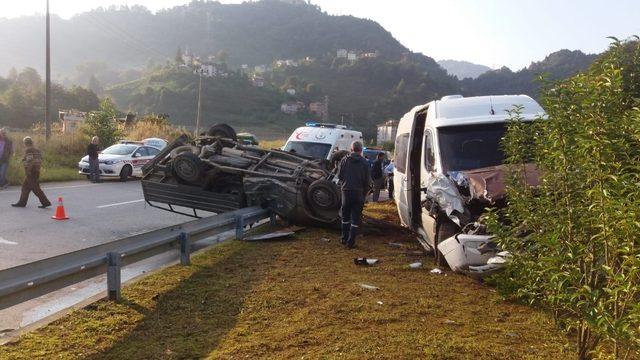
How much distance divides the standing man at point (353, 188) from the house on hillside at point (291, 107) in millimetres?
93407

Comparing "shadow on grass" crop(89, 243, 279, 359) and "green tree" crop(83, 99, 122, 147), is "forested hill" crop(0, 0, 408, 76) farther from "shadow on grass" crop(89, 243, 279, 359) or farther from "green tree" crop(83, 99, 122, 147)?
"shadow on grass" crop(89, 243, 279, 359)

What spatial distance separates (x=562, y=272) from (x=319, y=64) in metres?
138

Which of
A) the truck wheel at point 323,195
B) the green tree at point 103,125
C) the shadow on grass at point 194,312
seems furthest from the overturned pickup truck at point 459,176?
the green tree at point 103,125

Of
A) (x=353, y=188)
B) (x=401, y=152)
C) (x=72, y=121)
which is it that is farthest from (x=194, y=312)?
(x=72, y=121)

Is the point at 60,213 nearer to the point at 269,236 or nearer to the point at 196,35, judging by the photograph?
the point at 269,236

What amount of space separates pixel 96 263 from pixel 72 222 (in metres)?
6.31

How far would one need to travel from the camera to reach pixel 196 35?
182 metres

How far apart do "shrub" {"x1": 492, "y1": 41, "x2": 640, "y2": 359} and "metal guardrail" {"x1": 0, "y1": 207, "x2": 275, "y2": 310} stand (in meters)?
3.68

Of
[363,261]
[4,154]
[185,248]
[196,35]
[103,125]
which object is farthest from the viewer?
[196,35]

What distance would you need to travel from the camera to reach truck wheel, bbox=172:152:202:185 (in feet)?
30.0

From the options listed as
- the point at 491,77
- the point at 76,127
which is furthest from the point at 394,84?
the point at 76,127

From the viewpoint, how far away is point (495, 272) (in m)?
5.61

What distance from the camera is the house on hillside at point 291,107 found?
3974 inches

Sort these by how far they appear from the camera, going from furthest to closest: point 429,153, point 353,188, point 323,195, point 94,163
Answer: point 94,163, point 323,195, point 353,188, point 429,153
